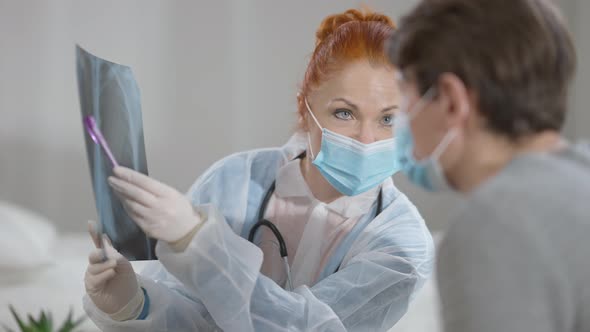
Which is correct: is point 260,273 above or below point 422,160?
below

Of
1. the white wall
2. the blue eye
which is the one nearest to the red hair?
the blue eye

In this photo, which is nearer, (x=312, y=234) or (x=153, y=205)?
(x=153, y=205)

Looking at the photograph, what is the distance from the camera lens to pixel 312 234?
152 centimetres

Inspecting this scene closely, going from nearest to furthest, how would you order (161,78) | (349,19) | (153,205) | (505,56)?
1. (505,56)
2. (153,205)
3. (349,19)
4. (161,78)

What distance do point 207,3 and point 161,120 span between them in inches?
21.2

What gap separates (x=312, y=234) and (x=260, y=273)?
0.82 ft

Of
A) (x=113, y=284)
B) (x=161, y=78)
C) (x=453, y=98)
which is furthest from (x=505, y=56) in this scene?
(x=161, y=78)

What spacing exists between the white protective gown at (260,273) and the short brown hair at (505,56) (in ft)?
1.69

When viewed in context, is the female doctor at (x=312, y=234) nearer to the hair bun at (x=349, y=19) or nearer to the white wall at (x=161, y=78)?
the hair bun at (x=349, y=19)

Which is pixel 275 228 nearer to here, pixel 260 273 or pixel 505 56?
pixel 260 273

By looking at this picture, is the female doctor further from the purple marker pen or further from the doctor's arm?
the purple marker pen

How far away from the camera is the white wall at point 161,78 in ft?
9.46

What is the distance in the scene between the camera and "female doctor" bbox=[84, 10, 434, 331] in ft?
4.16

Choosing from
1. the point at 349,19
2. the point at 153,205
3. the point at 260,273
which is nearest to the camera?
the point at 153,205
